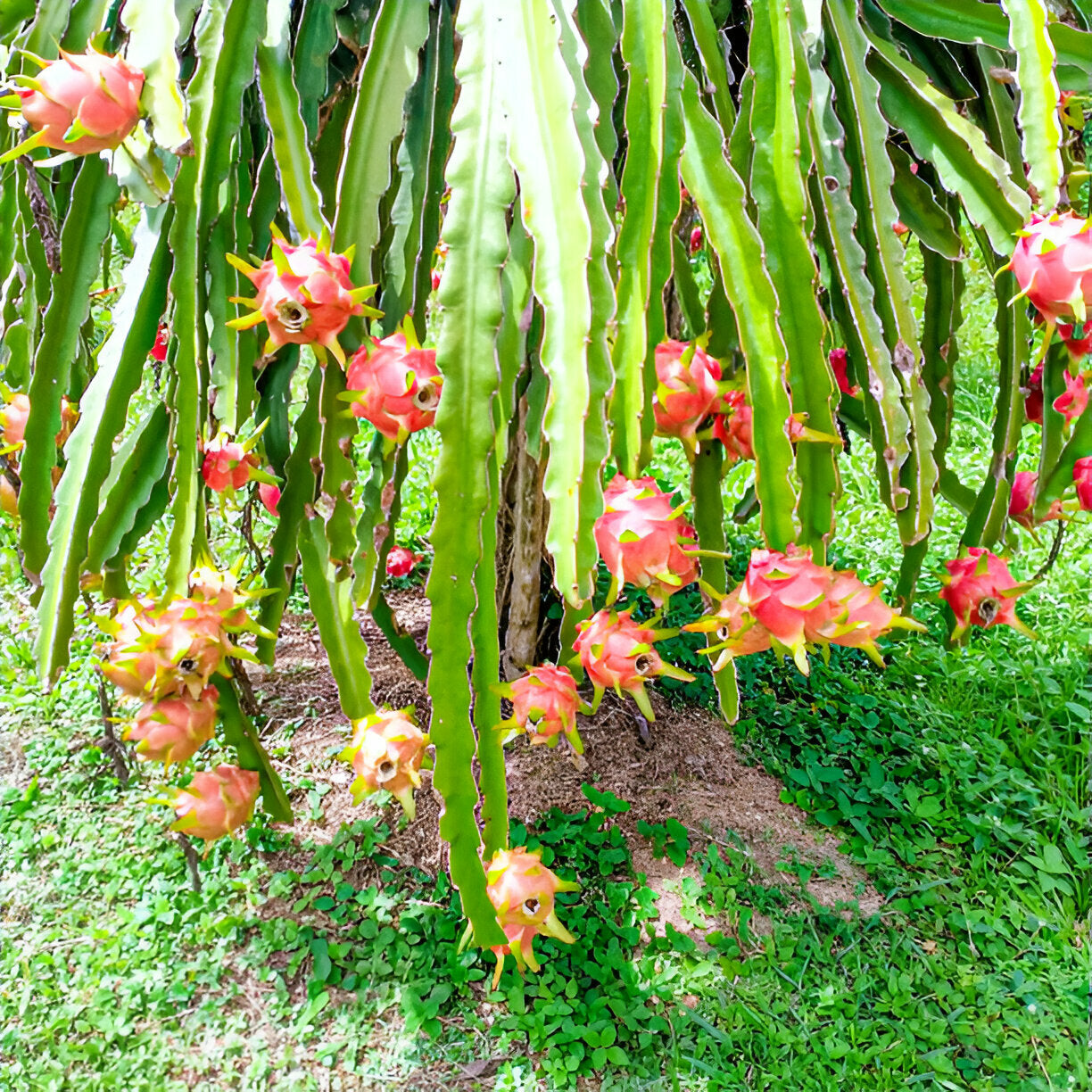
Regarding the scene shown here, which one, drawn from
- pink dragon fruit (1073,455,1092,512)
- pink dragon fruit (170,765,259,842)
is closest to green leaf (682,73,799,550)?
pink dragon fruit (1073,455,1092,512)

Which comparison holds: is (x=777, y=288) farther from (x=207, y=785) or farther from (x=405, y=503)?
(x=405, y=503)

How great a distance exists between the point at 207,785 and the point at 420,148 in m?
0.70

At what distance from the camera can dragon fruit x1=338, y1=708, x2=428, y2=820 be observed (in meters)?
0.81

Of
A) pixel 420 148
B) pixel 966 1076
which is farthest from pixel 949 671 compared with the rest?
pixel 420 148

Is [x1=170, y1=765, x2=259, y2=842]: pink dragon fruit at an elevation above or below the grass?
above

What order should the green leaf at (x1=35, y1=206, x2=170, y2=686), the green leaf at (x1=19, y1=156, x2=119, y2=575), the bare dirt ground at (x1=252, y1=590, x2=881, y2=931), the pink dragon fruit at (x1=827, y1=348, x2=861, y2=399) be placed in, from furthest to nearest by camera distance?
the bare dirt ground at (x1=252, y1=590, x2=881, y2=931) → the pink dragon fruit at (x1=827, y1=348, x2=861, y2=399) → the green leaf at (x1=19, y1=156, x2=119, y2=575) → the green leaf at (x1=35, y1=206, x2=170, y2=686)

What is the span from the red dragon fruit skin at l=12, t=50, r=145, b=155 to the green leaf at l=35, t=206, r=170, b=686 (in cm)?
15

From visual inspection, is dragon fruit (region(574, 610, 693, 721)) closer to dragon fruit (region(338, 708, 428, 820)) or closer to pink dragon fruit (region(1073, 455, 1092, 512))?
dragon fruit (region(338, 708, 428, 820))

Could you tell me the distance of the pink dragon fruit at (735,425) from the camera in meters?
0.85

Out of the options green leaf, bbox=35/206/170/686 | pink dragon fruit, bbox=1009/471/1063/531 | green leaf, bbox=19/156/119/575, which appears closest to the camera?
A: green leaf, bbox=35/206/170/686

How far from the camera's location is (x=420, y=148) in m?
0.98

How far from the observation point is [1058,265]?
2.40 ft

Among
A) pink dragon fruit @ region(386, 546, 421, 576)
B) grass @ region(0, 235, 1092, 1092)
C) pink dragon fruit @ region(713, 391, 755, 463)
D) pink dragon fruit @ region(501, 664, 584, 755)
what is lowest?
grass @ region(0, 235, 1092, 1092)

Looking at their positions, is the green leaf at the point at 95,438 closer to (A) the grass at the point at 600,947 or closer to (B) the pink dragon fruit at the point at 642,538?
(B) the pink dragon fruit at the point at 642,538
